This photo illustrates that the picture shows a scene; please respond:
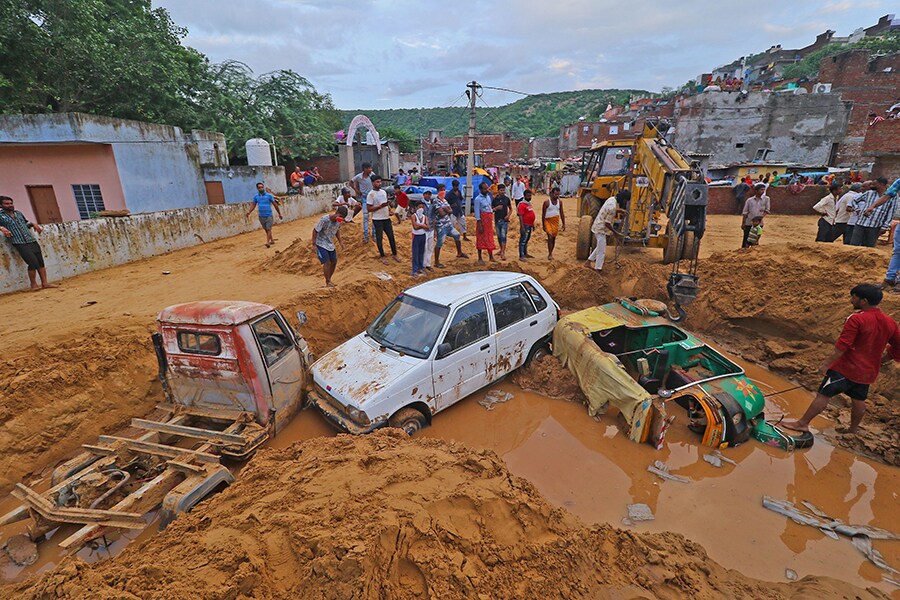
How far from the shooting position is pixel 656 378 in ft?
19.7

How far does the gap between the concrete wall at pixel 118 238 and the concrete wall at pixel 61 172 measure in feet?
12.5

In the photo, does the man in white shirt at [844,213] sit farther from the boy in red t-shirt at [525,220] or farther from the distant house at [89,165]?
the distant house at [89,165]

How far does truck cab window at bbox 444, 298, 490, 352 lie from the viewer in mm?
5309

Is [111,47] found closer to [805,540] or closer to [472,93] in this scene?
[472,93]

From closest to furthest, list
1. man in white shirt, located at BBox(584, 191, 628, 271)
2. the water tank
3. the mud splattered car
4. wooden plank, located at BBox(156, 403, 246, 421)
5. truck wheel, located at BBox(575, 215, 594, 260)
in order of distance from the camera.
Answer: wooden plank, located at BBox(156, 403, 246, 421) → the mud splattered car → man in white shirt, located at BBox(584, 191, 628, 271) → truck wheel, located at BBox(575, 215, 594, 260) → the water tank

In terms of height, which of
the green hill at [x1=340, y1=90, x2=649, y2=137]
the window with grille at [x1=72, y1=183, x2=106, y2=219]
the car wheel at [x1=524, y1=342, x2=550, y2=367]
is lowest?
the car wheel at [x1=524, y1=342, x2=550, y2=367]

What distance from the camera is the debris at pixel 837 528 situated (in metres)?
3.65

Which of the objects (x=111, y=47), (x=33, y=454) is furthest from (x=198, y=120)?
(x=33, y=454)

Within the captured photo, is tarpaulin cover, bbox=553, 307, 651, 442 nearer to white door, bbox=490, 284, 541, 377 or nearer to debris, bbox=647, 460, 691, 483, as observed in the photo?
debris, bbox=647, 460, 691, 483

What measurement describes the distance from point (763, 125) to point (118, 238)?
3313 cm

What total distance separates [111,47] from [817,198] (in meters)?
27.1

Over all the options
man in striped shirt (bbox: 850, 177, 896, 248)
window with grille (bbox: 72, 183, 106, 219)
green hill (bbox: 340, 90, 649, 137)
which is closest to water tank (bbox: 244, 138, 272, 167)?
window with grille (bbox: 72, 183, 106, 219)

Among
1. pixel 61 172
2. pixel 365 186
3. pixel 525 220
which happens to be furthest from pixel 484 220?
pixel 61 172

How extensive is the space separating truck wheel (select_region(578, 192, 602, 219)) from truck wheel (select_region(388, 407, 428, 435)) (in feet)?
25.3
